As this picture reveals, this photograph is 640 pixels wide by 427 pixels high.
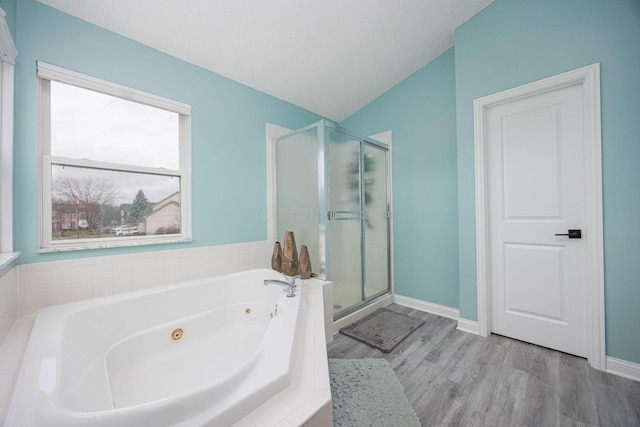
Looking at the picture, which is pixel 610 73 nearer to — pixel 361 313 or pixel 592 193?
pixel 592 193

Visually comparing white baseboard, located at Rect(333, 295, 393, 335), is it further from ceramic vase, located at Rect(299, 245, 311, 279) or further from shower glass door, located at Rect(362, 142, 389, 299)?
ceramic vase, located at Rect(299, 245, 311, 279)

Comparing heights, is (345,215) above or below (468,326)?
above

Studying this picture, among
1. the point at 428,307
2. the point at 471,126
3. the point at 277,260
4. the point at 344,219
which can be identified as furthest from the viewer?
the point at 428,307

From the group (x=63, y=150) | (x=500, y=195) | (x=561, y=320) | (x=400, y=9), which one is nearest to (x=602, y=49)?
(x=500, y=195)

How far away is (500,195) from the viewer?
2.03 meters

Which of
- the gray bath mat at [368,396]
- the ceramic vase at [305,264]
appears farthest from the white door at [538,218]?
the ceramic vase at [305,264]

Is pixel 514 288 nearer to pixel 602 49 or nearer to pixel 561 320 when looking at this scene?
pixel 561 320

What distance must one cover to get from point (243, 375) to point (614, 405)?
1.94 m

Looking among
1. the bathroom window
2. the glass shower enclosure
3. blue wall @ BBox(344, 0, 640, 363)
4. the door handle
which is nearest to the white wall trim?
the bathroom window

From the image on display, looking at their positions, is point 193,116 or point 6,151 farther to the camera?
point 193,116

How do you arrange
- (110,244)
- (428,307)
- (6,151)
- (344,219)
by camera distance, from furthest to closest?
(428,307), (344,219), (110,244), (6,151)

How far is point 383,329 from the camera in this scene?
7.14 feet

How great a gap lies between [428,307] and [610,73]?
2.24m

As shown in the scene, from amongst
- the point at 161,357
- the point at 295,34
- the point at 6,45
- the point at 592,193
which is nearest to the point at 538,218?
the point at 592,193
